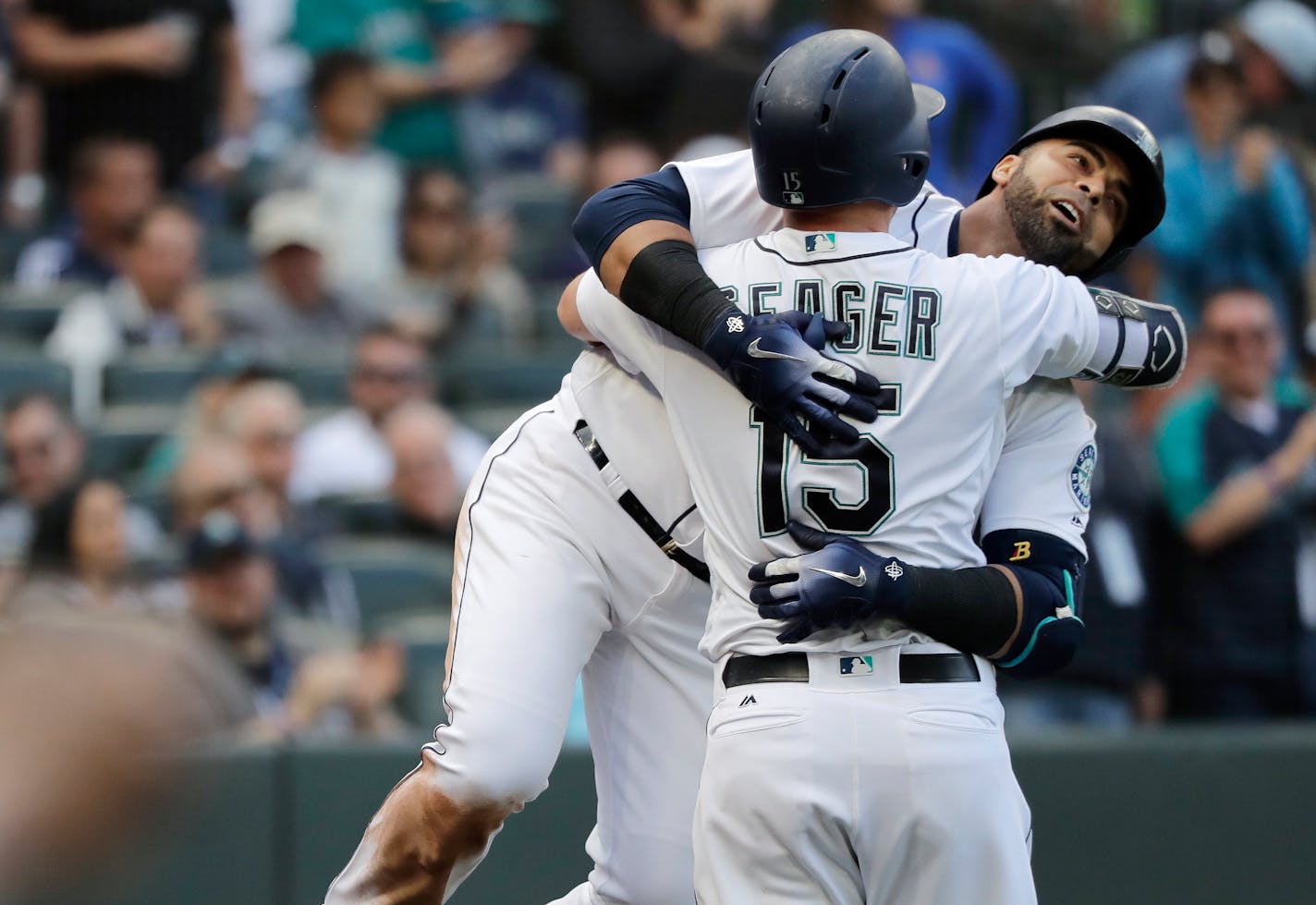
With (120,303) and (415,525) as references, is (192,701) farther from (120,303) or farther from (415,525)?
(120,303)

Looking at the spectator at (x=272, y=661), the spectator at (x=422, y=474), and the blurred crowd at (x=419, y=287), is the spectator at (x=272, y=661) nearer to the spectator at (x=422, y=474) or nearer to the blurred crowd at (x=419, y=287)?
the blurred crowd at (x=419, y=287)

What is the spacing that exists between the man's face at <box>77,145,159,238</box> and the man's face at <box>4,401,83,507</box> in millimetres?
1717

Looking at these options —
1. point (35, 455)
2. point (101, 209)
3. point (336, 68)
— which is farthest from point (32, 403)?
point (336, 68)

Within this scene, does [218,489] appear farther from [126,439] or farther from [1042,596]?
[1042,596]

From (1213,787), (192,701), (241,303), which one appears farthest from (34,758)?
(241,303)

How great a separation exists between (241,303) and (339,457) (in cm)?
117

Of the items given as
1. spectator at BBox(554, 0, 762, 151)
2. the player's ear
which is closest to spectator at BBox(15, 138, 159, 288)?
spectator at BBox(554, 0, 762, 151)

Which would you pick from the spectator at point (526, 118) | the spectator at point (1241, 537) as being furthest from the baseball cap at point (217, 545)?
the spectator at point (1241, 537)

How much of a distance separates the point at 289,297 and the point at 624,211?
15.9 feet

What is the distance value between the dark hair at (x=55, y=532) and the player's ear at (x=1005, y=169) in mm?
3865

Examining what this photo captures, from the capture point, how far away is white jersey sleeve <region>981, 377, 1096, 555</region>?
130 inches

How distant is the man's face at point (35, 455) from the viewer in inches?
260

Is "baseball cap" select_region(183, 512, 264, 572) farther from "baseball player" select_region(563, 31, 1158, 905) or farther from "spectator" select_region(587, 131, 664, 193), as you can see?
"baseball player" select_region(563, 31, 1158, 905)

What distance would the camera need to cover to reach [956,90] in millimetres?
7512
